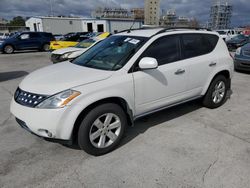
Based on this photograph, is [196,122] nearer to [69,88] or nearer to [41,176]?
[69,88]

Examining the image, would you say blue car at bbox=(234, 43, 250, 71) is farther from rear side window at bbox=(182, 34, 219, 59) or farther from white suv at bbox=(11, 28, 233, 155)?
white suv at bbox=(11, 28, 233, 155)

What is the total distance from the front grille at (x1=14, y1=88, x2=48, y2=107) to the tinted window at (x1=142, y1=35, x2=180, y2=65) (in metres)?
1.58

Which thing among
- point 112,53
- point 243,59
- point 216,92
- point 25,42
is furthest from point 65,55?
point 25,42

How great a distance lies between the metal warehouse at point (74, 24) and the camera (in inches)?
1271

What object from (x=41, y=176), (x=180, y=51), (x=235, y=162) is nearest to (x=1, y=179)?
(x=41, y=176)

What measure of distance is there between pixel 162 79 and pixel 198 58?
1017mm

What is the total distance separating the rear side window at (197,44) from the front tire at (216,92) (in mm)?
683

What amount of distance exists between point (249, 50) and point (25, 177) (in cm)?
809

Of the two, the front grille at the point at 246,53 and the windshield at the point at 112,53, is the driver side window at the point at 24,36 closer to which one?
the windshield at the point at 112,53

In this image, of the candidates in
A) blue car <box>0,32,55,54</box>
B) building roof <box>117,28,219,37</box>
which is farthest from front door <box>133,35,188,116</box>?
blue car <box>0,32,55,54</box>

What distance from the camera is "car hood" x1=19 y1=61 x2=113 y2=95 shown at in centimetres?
247

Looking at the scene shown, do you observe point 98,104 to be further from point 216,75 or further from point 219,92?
point 219,92

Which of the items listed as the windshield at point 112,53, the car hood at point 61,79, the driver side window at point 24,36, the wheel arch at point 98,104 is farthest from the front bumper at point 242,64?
the driver side window at point 24,36

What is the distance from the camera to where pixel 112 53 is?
3.26 metres
